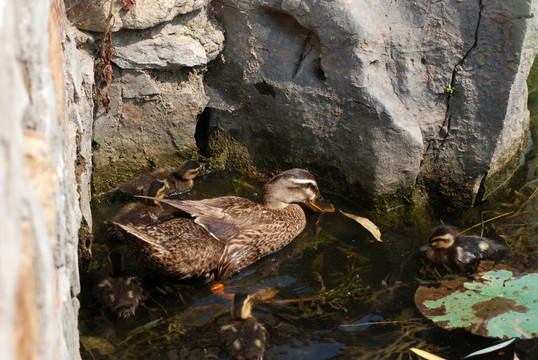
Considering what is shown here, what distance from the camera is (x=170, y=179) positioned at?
576 cm

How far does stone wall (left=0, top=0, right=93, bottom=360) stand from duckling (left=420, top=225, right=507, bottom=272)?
288 centimetres

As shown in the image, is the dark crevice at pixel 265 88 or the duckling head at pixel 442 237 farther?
the dark crevice at pixel 265 88

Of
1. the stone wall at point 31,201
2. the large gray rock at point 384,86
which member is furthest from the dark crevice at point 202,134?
the stone wall at point 31,201

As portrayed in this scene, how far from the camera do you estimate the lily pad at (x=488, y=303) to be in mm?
4184

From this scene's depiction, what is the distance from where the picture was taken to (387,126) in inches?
208

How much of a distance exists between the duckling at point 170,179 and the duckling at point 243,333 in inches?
67.8

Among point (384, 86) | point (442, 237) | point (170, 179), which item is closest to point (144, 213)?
point (170, 179)

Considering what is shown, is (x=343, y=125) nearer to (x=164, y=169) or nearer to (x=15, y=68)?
(x=164, y=169)

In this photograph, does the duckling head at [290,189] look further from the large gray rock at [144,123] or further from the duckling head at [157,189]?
the large gray rock at [144,123]

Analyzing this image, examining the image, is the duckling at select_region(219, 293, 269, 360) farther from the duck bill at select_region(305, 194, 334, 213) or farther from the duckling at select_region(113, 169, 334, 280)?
the duck bill at select_region(305, 194, 334, 213)

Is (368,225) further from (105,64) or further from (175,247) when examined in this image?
(105,64)

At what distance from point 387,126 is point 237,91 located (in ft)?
4.49

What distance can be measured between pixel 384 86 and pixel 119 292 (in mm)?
2486

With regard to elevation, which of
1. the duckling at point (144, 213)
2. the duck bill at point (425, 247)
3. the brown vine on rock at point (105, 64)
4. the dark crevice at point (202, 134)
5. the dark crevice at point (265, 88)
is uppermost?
the brown vine on rock at point (105, 64)
